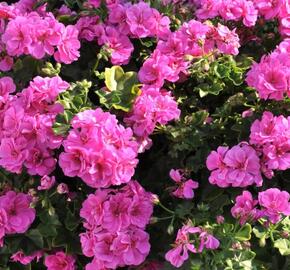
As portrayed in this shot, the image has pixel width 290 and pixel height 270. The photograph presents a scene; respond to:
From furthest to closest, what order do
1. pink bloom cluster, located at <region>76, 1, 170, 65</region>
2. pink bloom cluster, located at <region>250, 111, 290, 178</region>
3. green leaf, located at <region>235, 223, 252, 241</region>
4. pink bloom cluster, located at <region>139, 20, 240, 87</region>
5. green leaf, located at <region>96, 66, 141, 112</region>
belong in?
pink bloom cluster, located at <region>76, 1, 170, 65</region>, pink bloom cluster, located at <region>139, 20, 240, 87</region>, green leaf, located at <region>96, 66, 141, 112</region>, pink bloom cluster, located at <region>250, 111, 290, 178</region>, green leaf, located at <region>235, 223, 252, 241</region>

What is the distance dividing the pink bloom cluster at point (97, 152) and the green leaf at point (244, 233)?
32 centimetres

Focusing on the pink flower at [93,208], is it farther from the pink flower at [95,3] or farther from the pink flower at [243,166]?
the pink flower at [95,3]

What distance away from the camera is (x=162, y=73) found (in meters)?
1.96

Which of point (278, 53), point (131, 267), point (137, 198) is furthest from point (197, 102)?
point (131, 267)

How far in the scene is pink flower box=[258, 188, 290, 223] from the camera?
1682 millimetres

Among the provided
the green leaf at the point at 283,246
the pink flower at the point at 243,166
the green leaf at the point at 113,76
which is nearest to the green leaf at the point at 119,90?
the green leaf at the point at 113,76

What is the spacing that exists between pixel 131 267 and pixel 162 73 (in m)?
0.58

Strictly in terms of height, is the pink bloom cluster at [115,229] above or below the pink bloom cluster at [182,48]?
below

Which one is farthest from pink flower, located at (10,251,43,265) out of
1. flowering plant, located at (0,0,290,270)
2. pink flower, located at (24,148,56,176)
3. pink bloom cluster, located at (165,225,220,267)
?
pink bloom cluster, located at (165,225,220,267)

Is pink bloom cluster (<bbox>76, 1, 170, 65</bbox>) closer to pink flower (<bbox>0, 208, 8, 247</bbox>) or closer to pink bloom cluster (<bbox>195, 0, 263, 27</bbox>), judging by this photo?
pink bloom cluster (<bbox>195, 0, 263, 27</bbox>)

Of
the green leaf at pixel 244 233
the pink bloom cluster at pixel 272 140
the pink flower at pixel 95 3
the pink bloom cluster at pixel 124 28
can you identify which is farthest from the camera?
the pink flower at pixel 95 3

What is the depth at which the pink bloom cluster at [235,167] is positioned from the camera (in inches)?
68.4

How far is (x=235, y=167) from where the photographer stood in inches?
69.1

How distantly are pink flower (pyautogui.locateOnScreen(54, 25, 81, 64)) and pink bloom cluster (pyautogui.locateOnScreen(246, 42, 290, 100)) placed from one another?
21.6 inches
